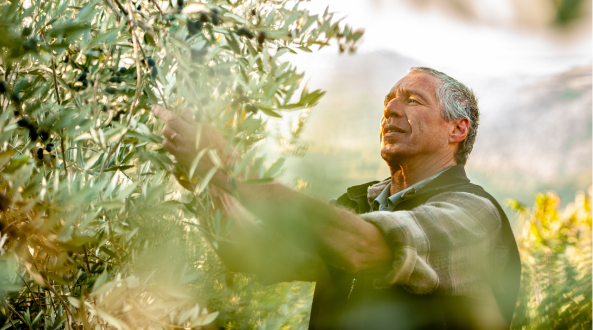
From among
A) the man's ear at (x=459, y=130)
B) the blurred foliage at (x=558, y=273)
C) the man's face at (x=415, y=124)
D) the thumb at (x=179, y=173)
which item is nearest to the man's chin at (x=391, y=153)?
the man's face at (x=415, y=124)

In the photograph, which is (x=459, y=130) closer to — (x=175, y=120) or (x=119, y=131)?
(x=175, y=120)

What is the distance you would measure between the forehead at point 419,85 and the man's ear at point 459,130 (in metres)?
0.19

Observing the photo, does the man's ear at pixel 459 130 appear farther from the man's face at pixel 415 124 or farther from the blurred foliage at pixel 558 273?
the blurred foliage at pixel 558 273

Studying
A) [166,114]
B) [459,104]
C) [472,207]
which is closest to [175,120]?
[166,114]

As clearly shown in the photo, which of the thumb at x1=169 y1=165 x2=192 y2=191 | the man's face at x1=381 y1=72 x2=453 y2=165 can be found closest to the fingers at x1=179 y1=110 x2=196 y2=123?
the thumb at x1=169 y1=165 x2=192 y2=191

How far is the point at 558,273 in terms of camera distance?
4.52 meters

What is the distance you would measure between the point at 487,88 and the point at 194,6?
3.98 m

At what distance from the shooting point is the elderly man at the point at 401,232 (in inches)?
45.5

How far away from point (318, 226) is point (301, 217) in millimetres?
62

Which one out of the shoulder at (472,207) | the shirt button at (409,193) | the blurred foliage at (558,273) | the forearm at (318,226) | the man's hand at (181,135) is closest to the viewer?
the man's hand at (181,135)

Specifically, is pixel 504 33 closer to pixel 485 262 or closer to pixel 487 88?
pixel 487 88

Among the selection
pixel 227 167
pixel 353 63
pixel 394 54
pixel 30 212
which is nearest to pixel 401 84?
pixel 353 63

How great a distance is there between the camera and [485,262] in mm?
1668

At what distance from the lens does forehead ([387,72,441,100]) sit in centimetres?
226
